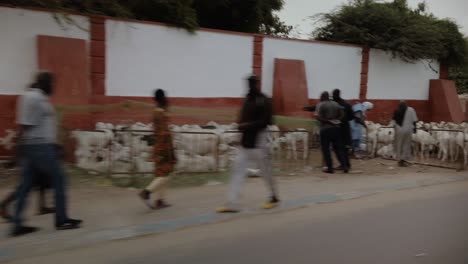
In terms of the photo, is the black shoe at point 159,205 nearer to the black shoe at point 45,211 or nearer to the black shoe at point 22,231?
the black shoe at point 45,211

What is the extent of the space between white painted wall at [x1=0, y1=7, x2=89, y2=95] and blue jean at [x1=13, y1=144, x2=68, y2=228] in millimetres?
5289

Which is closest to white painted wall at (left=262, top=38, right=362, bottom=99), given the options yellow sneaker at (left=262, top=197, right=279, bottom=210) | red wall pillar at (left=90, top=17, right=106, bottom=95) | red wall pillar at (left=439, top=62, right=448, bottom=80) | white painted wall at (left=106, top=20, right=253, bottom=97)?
white painted wall at (left=106, top=20, right=253, bottom=97)

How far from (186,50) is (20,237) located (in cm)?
812

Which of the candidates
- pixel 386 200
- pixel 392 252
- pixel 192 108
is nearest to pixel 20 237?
pixel 392 252

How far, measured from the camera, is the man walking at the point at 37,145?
16.4 ft

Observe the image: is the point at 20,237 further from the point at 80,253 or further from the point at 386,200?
the point at 386,200

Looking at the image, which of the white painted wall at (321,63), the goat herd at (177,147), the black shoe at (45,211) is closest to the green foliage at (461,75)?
the white painted wall at (321,63)

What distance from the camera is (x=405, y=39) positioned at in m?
17.0

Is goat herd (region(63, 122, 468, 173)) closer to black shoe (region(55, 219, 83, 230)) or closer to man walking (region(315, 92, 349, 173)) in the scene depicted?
man walking (region(315, 92, 349, 173))

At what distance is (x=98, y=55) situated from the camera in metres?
11.0

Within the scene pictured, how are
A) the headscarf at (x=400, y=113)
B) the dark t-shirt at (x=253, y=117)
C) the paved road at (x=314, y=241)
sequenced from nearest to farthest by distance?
the paved road at (x=314, y=241) → the dark t-shirt at (x=253, y=117) → the headscarf at (x=400, y=113)

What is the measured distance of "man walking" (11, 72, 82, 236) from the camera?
197 inches

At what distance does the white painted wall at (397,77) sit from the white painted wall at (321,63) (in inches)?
32.9

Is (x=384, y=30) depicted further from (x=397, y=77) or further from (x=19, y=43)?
(x=19, y=43)
